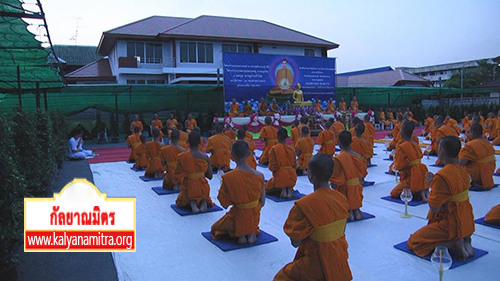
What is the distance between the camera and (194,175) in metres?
Answer: 6.34

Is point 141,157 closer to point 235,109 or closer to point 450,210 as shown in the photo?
point 450,210

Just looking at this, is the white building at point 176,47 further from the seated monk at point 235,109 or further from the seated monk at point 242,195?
the seated monk at point 242,195

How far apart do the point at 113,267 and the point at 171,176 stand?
12.5 ft

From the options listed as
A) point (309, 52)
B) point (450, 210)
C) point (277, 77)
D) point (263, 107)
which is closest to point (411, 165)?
point (450, 210)

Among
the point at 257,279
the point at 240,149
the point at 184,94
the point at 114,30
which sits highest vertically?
the point at 114,30

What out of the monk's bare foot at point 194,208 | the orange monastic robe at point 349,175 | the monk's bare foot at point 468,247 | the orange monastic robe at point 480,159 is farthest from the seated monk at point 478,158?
the monk's bare foot at point 194,208

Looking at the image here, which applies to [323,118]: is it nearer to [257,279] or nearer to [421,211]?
[421,211]

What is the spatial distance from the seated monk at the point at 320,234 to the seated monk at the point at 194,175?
128 inches

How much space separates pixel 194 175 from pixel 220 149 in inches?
128

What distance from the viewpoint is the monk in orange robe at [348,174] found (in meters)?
5.64

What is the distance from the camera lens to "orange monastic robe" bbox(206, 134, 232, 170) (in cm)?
929

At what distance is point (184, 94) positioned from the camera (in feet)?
73.2

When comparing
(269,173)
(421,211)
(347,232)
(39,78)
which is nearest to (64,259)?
(347,232)

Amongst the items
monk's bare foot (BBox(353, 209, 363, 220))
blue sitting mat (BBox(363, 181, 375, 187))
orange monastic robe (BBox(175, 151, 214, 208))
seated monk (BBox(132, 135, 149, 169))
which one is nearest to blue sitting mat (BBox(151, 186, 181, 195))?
orange monastic robe (BBox(175, 151, 214, 208))
